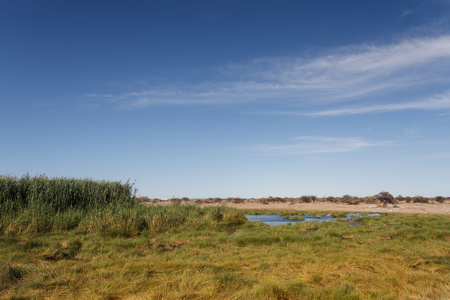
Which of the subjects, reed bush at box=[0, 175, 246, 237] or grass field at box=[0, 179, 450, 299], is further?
reed bush at box=[0, 175, 246, 237]

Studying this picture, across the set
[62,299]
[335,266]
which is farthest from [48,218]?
[335,266]

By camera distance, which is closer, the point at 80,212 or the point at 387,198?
the point at 80,212

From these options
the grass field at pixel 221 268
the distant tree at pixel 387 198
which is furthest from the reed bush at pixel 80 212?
the distant tree at pixel 387 198

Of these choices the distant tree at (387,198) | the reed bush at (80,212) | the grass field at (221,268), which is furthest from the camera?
the distant tree at (387,198)

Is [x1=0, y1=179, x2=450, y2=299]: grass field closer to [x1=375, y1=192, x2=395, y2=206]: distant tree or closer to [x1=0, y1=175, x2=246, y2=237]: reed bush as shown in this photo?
[x1=0, y1=175, x2=246, y2=237]: reed bush

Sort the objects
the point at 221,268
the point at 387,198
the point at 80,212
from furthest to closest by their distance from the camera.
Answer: the point at 387,198 < the point at 80,212 < the point at 221,268

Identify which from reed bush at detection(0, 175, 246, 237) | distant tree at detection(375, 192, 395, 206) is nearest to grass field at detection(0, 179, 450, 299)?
reed bush at detection(0, 175, 246, 237)

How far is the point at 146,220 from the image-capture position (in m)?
18.3

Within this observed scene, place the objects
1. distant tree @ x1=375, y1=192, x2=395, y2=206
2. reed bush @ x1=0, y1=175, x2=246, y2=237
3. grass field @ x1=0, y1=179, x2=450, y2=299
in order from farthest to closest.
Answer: distant tree @ x1=375, y1=192, x2=395, y2=206 → reed bush @ x1=0, y1=175, x2=246, y2=237 → grass field @ x1=0, y1=179, x2=450, y2=299

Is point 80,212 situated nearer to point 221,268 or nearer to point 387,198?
point 221,268

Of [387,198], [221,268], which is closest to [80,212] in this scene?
[221,268]

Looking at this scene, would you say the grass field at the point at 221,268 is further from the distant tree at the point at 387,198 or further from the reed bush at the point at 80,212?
the distant tree at the point at 387,198

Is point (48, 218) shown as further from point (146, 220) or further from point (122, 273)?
point (122, 273)

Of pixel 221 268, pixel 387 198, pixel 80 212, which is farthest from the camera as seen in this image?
pixel 387 198
